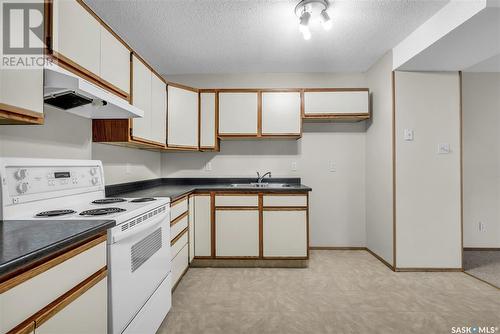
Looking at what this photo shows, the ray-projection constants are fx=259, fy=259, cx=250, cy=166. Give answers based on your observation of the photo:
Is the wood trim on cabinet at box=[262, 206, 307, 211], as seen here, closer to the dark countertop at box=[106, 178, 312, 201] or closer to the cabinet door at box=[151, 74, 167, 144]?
the dark countertop at box=[106, 178, 312, 201]

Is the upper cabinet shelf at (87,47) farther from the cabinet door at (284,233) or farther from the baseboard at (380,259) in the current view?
the baseboard at (380,259)

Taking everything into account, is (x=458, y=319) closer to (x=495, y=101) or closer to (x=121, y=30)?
(x=495, y=101)

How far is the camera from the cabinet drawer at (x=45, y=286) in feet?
2.32

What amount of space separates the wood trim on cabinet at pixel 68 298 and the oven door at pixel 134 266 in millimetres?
83

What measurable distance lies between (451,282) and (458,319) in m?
0.71

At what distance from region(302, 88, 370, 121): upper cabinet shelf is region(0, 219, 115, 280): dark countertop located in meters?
2.58

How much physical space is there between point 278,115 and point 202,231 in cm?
161

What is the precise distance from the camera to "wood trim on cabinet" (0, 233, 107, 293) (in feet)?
2.29

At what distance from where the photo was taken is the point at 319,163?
3.47m

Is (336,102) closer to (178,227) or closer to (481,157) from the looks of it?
(481,157)

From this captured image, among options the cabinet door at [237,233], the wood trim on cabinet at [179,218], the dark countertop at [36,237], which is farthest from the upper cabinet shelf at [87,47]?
the cabinet door at [237,233]

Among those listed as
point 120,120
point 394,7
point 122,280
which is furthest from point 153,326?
point 394,7

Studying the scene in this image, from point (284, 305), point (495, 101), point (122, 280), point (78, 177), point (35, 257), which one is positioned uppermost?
point (495, 101)

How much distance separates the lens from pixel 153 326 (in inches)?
63.7
